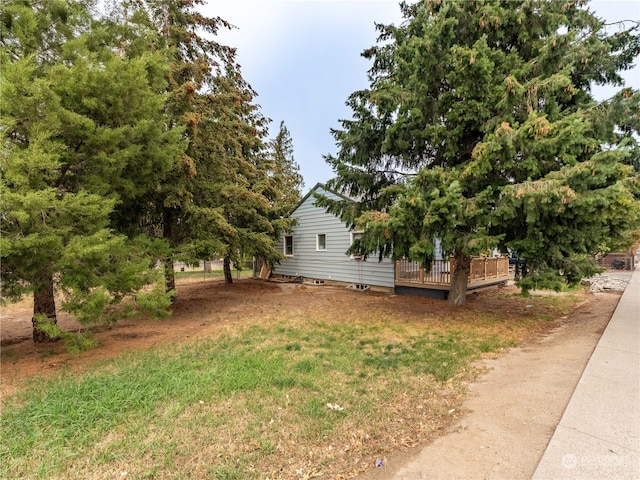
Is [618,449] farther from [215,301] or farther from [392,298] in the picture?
[215,301]

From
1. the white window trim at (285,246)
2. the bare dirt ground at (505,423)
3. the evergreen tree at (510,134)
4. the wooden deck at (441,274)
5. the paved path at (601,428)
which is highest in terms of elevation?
the evergreen tree at (510,134)

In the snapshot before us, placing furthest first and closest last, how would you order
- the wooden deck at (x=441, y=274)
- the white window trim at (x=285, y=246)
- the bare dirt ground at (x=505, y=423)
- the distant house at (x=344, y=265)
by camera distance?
the white window trim at (x=285, y=246), the distant house at (x=344, y=265), the wooden deck at (x=441, y=274), the bare dirt ground at (x=505, y=423)

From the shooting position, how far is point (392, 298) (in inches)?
398

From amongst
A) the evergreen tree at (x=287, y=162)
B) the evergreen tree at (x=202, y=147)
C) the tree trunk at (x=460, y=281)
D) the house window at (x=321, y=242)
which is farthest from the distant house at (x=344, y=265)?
the evergreen tree at (x=287, y=162)

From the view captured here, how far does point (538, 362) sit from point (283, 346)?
151 inches

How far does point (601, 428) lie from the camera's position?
266 cm

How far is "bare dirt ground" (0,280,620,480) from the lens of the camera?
2.42 m

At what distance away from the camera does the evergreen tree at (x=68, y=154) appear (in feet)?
12.0

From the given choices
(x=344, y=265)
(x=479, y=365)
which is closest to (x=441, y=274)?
(x=344, y=265)

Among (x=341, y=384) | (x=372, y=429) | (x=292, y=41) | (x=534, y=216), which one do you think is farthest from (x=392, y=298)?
(x=292, y=41)

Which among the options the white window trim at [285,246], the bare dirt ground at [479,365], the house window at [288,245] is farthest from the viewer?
the house window at [288,245]

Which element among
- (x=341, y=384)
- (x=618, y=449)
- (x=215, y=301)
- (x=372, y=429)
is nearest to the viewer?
(x=618, y=449)

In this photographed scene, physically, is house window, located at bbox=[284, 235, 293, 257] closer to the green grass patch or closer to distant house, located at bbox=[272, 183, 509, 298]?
distant house, located at bbox=[272, 183, 509, 298]

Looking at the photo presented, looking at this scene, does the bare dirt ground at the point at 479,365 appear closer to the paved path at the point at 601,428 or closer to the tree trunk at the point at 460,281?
the paved path at the point at 601,428
